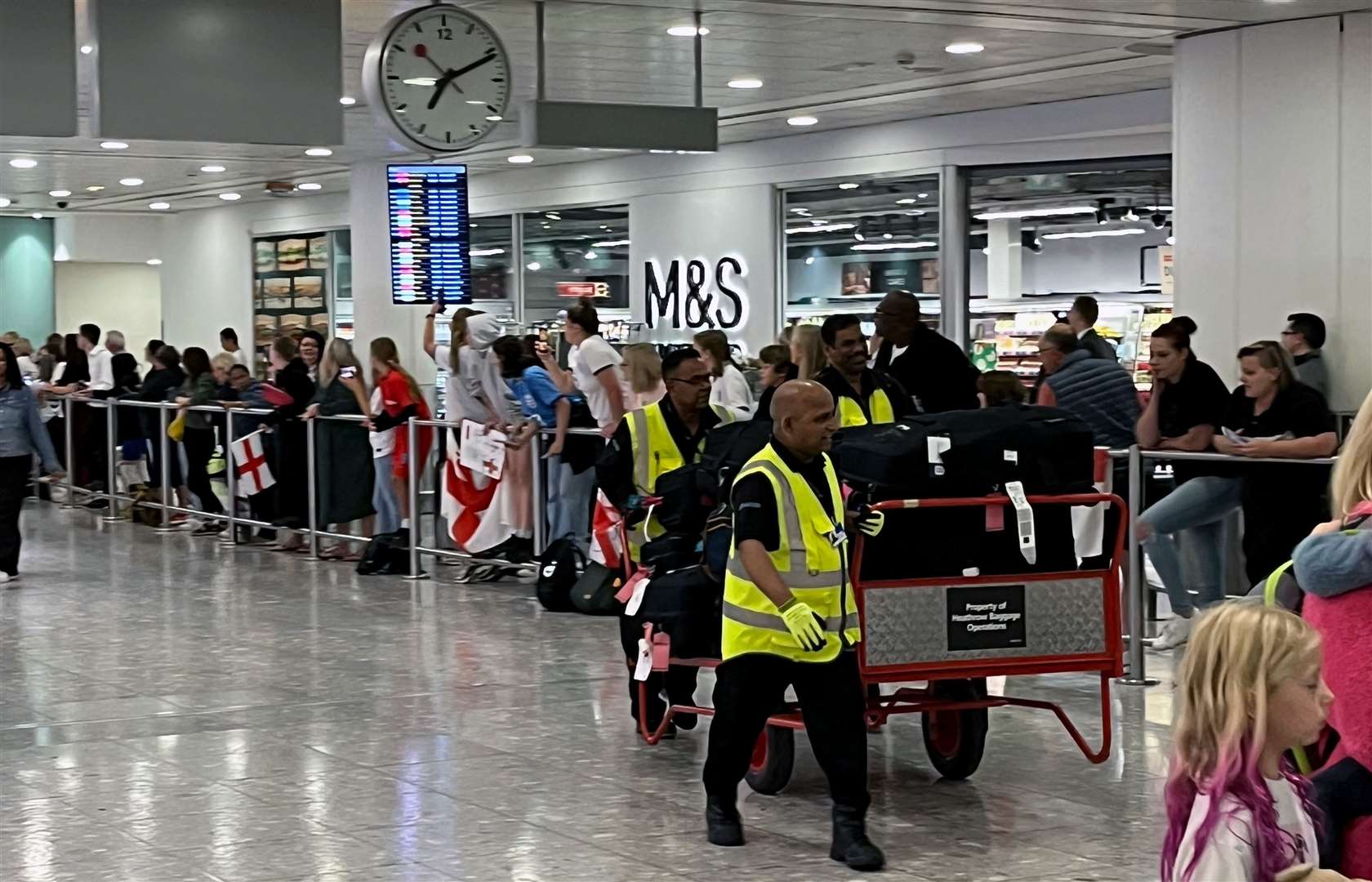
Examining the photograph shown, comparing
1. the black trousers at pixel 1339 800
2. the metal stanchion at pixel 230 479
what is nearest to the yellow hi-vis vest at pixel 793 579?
the black trousers at pixel 1339 800

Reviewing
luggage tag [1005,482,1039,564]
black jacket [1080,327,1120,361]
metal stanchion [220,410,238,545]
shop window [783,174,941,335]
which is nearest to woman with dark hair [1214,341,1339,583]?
luggage tag [1005,482,1039,564]

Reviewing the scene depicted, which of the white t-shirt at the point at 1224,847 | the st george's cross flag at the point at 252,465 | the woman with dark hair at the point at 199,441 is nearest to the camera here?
the white t-shirt at the point at 1224,847

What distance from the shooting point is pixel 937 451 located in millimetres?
6660

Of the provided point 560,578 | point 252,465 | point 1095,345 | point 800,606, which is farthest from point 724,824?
point 252,465

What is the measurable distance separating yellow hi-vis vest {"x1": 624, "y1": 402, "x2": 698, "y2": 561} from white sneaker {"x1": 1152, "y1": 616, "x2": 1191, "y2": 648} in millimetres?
3478

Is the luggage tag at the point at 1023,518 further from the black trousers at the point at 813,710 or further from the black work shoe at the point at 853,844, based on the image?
the black work shoe at the point at 853,844


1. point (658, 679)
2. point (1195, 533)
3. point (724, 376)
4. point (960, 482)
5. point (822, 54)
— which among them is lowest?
point (658, 679)

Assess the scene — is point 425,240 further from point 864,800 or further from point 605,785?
point 864,800

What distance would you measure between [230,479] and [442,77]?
21.7 ft

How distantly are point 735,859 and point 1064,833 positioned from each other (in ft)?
3.72

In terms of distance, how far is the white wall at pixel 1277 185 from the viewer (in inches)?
438

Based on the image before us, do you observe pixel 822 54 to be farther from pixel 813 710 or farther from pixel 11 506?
pixel 813 710

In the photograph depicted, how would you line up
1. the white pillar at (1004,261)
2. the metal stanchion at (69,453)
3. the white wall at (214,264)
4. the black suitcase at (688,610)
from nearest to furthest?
the black suitcase at (688,610)
the white pillar at (1004,261)
the metal stanchion at (69,453)
the white wall at (214,264)

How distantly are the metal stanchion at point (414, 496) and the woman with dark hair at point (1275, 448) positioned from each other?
592 cm
